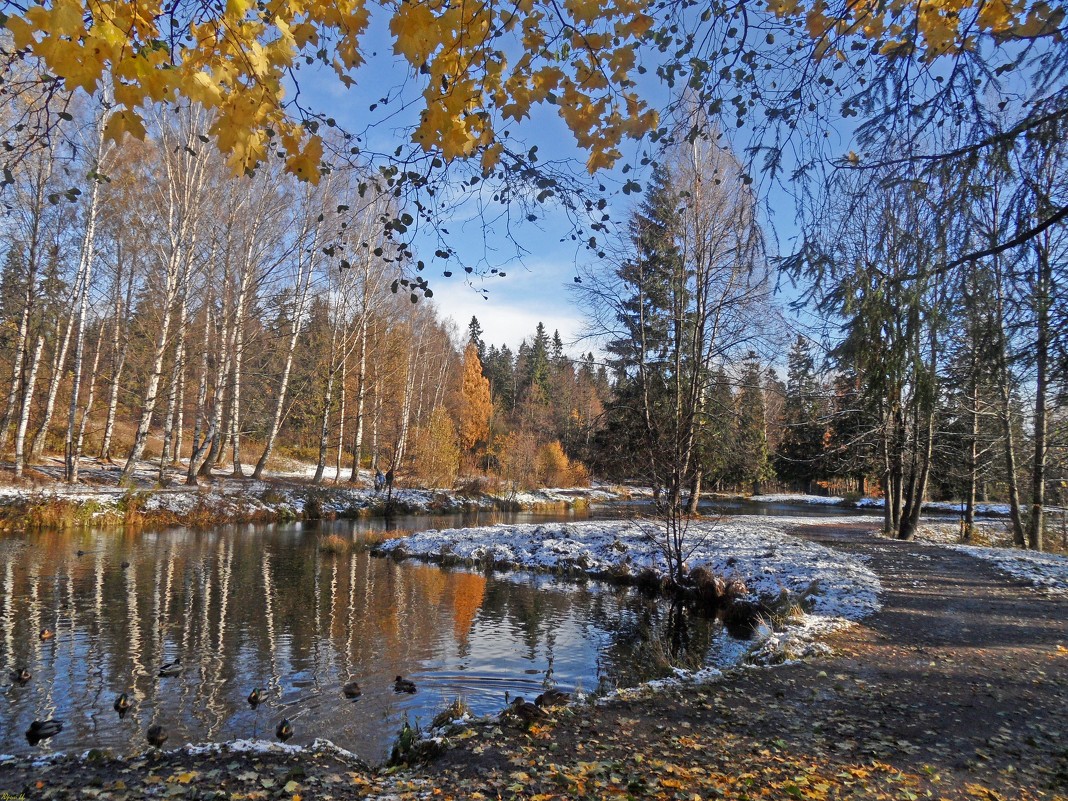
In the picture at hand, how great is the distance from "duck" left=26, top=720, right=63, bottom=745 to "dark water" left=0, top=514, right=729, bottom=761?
0.06 m

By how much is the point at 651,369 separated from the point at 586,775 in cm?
1290

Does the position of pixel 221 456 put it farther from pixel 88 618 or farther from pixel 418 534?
pixel 88 618

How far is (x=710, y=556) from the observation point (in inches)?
489

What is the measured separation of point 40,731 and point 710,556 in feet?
35.5

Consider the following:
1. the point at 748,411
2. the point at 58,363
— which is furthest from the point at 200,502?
the point at 748,411

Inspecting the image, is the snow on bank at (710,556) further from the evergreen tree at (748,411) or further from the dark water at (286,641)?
the evergreen tree at (748,411)

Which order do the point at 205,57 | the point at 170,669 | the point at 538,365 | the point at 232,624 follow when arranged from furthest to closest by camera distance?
1. the point at 538,365
2. the point at 232,624
3. the point at 170,669
4. the point at 205,57

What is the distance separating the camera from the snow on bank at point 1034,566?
33.0 ft

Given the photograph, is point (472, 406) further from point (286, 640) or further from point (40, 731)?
point (40, 731)

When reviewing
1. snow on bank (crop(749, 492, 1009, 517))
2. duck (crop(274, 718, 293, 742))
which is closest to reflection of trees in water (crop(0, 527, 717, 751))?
duck (crop(274, 718, 293, 742))

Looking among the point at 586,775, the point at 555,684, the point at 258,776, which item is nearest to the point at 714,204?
the point at 555,684

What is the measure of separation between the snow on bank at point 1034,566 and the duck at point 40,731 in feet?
41.9

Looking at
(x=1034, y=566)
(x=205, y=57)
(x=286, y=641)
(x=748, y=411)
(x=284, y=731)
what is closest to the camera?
(x=205, y=57)

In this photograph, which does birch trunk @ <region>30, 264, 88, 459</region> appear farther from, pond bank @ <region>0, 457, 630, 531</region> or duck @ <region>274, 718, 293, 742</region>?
duck @ <region>274, 718, 293, 742</region>
